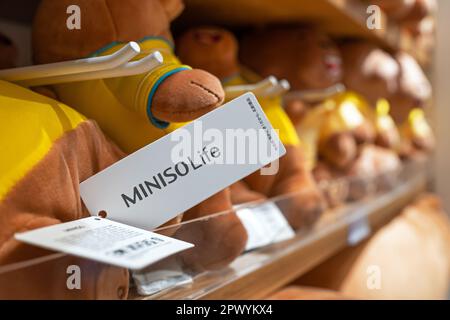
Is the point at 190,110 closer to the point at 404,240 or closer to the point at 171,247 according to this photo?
the point at 171,247

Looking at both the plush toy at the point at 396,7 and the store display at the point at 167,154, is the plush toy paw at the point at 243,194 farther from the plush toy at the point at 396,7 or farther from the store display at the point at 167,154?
the plush toy at the point at 396,7

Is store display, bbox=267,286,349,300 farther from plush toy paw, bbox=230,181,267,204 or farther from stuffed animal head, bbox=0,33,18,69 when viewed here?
stuffed animal head, bbox=0,33,18,69

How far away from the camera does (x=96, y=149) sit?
0.45 metres

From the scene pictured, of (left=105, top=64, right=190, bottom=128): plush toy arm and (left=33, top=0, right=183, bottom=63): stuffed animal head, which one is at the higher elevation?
(left=33, top=0, right=183, bottom=63): stuffed animal head

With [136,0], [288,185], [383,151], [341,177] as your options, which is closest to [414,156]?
[383,151]

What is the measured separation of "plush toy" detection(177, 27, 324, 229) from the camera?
2.27ft

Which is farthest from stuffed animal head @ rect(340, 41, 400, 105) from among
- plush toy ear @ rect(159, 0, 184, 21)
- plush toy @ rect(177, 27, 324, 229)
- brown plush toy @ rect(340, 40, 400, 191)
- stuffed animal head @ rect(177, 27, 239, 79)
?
plush toy ear @ rect(159, 0, 184, 21)

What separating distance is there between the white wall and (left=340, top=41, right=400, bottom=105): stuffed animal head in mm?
1021

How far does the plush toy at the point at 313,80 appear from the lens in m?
0.93

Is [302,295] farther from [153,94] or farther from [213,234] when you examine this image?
[153,94]

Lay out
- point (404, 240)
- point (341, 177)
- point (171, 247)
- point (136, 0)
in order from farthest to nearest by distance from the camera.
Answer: point (404, 240) < point (341, 177) < point (136, 0) < point (171, 247)

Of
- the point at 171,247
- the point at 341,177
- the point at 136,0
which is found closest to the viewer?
the point at 171,247

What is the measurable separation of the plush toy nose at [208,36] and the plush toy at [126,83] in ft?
0.51

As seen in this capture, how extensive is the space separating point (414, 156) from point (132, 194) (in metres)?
1.48
